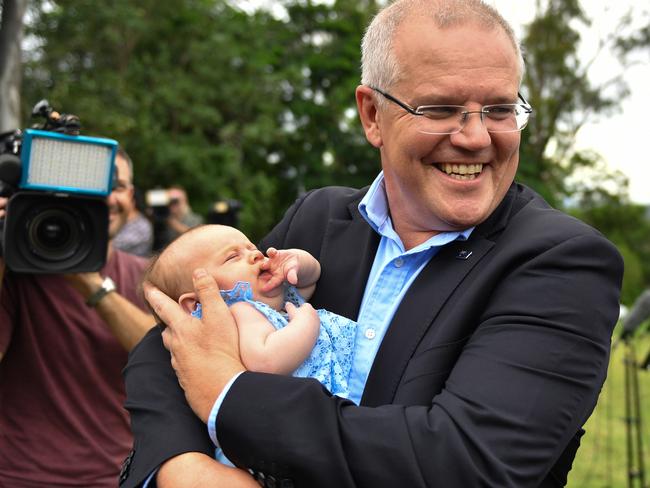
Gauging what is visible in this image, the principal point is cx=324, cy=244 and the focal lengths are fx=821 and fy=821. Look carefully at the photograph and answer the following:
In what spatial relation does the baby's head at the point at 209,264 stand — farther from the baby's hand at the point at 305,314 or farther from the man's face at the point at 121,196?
the man's face at the point at 121,196

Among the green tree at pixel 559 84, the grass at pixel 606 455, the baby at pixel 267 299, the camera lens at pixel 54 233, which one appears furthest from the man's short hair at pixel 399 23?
the green tree at pixel 559 84

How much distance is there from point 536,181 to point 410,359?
23.2 metres

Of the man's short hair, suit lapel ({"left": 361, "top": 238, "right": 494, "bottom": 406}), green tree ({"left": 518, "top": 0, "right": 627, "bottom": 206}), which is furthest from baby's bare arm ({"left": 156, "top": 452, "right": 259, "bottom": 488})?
green tree ({"left": 518, "top": 0, "right": 627, "bottom": 206})

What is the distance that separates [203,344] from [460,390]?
59cm

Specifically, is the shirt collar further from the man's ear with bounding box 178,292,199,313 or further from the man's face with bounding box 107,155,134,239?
the man's face with bounding box 107,155,134,239

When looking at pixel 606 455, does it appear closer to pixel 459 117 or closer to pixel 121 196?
pixel 121 196

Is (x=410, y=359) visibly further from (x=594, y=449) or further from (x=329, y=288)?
(x=594, y=449)

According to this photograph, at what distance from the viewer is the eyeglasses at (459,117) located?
189cm

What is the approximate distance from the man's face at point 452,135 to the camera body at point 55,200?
1.45 m

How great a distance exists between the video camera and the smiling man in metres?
1.15

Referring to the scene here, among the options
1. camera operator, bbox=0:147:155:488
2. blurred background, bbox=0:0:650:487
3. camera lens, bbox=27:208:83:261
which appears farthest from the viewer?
blurred background, bbox=0:0:650:487

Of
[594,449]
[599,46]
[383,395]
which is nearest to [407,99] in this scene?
[383,395]

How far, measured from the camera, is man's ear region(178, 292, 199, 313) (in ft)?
6.94

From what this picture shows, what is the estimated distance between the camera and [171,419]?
6.02 feet
